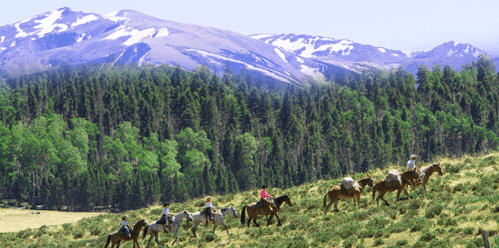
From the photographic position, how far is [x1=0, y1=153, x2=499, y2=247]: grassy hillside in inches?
723

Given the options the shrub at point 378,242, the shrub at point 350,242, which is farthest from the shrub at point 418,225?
the shrub at point 350,242

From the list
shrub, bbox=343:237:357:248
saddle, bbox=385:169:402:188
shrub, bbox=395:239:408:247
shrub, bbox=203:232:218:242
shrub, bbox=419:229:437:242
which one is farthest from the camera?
shrub, bbox=203:232:218:242

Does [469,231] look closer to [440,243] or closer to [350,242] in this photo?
[440,243]

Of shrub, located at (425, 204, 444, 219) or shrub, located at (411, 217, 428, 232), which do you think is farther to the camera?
shrub, located at (425, 204, 444, 219)

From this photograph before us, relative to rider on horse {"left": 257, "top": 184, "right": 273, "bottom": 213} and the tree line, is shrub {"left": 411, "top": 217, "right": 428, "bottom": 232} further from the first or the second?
the tree line

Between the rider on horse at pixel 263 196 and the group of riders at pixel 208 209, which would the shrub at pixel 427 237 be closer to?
the group of riders at pixel 208 209

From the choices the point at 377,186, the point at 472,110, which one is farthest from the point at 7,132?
the point at 472,110

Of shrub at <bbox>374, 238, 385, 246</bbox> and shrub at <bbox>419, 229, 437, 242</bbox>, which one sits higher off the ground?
shrub at <bbox>419, 229, 437, 242</bbox>

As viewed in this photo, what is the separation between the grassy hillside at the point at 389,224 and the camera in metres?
18.4

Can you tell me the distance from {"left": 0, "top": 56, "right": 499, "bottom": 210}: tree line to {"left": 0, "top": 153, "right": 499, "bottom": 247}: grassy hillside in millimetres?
76974

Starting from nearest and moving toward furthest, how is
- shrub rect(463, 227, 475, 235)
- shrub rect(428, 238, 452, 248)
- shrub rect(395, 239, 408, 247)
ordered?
shrub rect(428, 238, 452, 248) < shrub rect(463, 227, 475, 235) < shrub rect(395, 239, 408, 247)

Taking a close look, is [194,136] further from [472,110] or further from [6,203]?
[472,110]

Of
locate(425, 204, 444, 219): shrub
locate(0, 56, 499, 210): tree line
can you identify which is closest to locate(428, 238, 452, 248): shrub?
locate(425, 204, 444, 219): shrub

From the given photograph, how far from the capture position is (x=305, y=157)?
5103 inches
